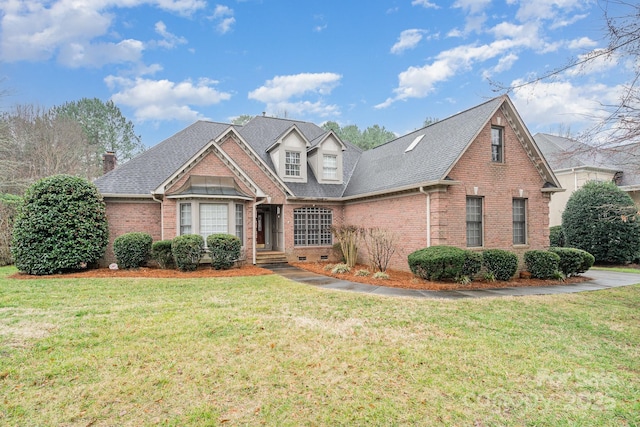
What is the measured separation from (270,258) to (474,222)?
29.8 feet

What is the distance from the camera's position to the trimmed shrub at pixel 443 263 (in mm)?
10547

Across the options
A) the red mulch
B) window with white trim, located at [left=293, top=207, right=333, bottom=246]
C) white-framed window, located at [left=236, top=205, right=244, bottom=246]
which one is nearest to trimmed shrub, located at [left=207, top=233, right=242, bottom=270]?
the red mulch

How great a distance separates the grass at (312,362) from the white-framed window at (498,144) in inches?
268

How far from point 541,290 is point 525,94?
799cm

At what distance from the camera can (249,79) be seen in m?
21.4

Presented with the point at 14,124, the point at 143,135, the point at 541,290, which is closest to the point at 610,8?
the point at 541,290

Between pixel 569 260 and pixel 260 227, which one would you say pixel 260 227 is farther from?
pixel 569 260

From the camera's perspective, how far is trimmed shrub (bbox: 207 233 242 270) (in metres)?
12.9

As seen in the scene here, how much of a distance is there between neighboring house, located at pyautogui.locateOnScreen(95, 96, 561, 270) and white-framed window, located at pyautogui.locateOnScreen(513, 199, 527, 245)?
4 cm

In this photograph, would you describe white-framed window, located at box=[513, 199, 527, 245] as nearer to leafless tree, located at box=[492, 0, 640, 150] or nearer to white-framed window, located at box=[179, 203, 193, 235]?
leafless tree, located at box=[492, 0, 640, 150]

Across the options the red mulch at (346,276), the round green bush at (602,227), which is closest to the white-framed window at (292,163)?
the red mulch at (346,276)

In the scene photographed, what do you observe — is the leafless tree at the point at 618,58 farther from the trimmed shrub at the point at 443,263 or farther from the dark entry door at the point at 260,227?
the dark entry door at the point at 260,227

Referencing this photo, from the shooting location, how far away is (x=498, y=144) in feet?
43.3

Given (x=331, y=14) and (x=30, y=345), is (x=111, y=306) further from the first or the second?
(x=331, y=14)
